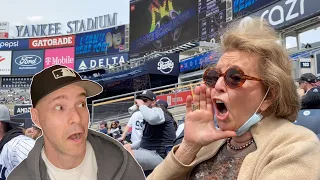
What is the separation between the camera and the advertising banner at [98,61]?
3914cm

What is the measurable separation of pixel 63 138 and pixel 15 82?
4614 centimetres

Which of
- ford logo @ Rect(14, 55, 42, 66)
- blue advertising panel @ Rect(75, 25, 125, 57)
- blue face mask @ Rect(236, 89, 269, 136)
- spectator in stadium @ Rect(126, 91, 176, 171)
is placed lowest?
spectator in stadium @ Rect(126, 91, 176, 171)

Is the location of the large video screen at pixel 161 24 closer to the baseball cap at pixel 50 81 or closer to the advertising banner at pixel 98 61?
the advertising banner at pixel 98 61

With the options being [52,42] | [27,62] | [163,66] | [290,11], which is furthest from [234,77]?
[52,42]

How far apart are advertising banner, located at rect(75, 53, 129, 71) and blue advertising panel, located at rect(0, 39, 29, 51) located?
27.8ft

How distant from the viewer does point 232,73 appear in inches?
64.4

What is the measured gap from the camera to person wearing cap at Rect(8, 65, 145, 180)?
1560mm

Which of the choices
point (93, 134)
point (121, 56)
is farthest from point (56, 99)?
point (121, 56)

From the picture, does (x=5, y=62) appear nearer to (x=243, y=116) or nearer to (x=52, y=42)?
(x=52, y=42)

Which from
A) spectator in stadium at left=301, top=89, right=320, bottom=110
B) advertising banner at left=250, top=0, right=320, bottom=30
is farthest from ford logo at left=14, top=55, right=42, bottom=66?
spectator in stadium at left=301, top=89, right=320, bottom=110

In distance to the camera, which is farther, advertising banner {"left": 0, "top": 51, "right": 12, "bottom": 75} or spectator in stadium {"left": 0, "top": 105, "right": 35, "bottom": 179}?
advertising banner {"left": 0, "top": 51, "right": 12, "bottom": 75}

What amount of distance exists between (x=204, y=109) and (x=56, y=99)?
65 cm

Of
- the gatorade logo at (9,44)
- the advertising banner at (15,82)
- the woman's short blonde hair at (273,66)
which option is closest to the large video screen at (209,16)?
the woman's short blonde hair at (273,66)

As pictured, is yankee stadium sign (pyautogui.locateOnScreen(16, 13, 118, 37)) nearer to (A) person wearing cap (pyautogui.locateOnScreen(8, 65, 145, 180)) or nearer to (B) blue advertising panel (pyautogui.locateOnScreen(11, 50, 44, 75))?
(B) blue advertising panel (pyautogui.locateOnScreen(11, 50, 44, 75))
